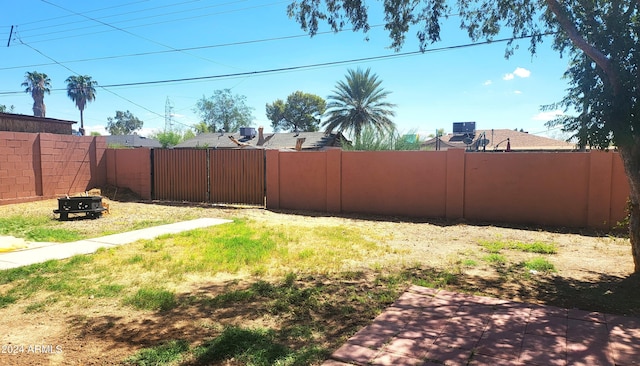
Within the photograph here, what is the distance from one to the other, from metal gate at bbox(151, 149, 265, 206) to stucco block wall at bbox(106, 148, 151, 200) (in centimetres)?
35

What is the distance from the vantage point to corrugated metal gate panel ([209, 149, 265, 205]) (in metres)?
13.3

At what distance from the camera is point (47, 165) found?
1395 cm

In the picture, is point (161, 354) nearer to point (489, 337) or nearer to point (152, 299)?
point (152, 299)

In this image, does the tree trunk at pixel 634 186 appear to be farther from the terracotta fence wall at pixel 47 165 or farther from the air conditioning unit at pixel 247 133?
the air conditioning unit at pixel 247 133

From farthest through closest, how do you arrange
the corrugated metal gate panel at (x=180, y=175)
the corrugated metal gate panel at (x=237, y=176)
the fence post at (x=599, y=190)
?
the corrugated metal gate panel at (x=180, y=175), the corrugated metal gate panel at (x=237, y=176), the fence post at (x=599, y=190)

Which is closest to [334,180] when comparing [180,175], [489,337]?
[180,175]

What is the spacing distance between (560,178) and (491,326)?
7295mm

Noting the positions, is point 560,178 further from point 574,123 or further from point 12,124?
point 12,124

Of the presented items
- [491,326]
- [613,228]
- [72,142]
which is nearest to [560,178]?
[613,228]

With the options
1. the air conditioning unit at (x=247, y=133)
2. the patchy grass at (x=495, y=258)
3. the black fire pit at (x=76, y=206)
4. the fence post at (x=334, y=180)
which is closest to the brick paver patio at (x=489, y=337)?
the patchy grass at (x=495, y=258)

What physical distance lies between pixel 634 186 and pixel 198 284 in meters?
5.73

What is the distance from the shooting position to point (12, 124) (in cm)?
1505

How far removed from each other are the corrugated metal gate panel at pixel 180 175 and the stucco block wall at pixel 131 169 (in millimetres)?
374

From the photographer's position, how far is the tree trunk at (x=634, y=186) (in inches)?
197
